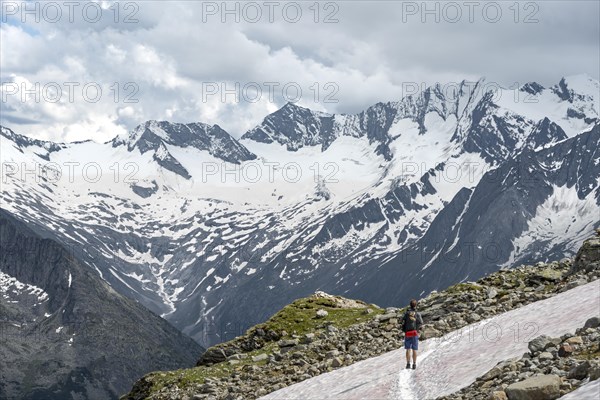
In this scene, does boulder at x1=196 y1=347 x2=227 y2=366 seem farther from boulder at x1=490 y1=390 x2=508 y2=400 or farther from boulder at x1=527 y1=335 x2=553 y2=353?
boulder at x1=490 y1=390 x2=508 y2=400

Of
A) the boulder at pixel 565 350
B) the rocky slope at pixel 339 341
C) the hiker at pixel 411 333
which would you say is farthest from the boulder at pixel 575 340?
the rocky slope at pixel 339 341

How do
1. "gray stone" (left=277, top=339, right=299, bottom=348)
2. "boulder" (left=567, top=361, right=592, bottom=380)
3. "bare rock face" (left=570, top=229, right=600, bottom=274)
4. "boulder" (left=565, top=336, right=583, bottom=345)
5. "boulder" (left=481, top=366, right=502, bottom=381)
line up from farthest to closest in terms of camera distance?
"gray stone" (left=277, top=339, right=299, bottom=348)
"bare rock face" (left=570, top=229, right=600, bottom=274)
"boulder" (left=481, top=366, right=502, bottom=381)
"boulder" (left=565, top=336, right=583, bottom=345)
"boulder" (left=567, top=361, right=592, bottom=380)

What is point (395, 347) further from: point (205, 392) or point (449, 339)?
point (205, 392)

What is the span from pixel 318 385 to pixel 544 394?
2010 centimetres

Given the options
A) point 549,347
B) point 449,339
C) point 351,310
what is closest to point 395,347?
point 449,339

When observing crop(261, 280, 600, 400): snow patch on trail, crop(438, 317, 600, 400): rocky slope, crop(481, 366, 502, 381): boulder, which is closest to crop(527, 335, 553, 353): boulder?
crop(438, 317, 600, 400): rocky slope

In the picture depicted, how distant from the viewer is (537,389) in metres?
26.6

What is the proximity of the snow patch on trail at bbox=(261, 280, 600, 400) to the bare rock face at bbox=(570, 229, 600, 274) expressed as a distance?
5918 mm

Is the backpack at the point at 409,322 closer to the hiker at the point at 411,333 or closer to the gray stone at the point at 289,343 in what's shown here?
the hiker at the point at 411,333

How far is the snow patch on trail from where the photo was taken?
122ft

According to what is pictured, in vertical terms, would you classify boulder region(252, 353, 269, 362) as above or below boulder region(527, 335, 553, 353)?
below

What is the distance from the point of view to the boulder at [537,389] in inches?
1038

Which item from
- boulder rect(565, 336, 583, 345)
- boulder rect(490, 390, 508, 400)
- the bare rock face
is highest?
the bare rock face

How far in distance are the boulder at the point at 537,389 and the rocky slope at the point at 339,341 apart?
20264mm
